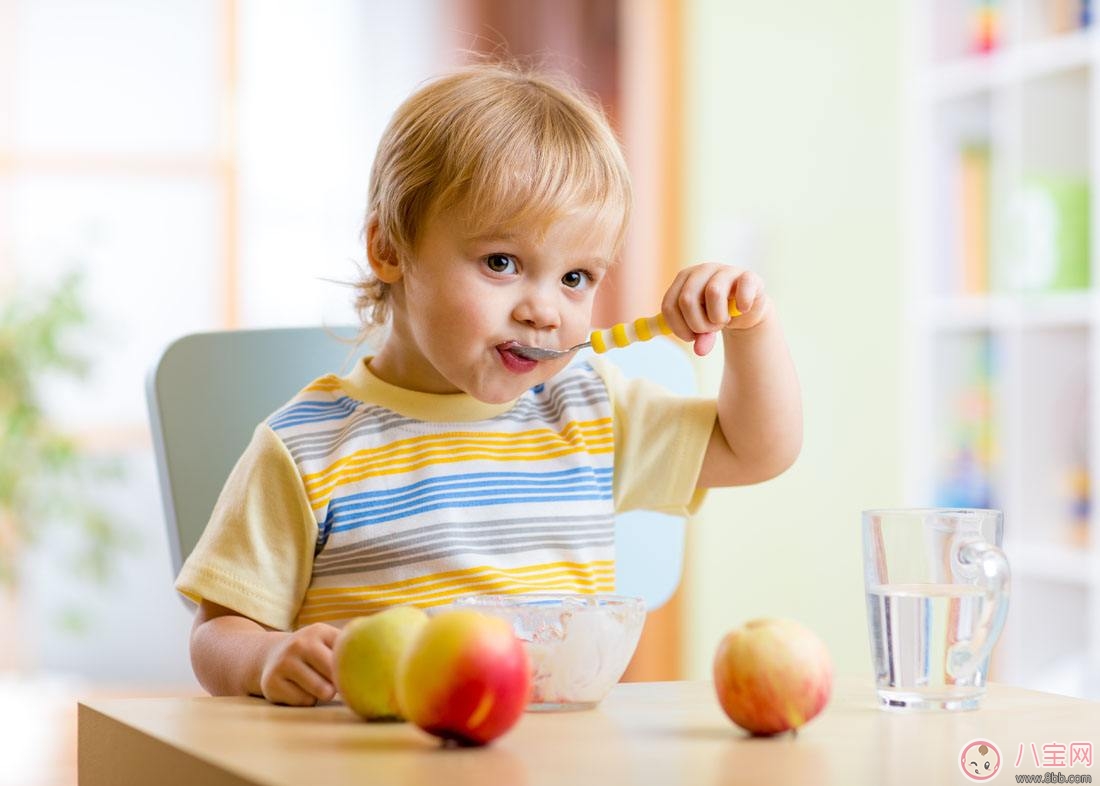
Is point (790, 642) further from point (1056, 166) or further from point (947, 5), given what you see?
point (947, 5)

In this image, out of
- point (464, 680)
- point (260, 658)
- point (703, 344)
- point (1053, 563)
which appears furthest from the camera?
point (1053, 563)

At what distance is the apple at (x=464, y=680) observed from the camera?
67 centimetres

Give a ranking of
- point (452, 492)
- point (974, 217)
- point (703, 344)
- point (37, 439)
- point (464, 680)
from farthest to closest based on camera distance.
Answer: point (37, 439)
point (974, 217)
point (452, 492)
point (703, 344)
point (464, 680)

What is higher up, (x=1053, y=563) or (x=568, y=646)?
(x=568, y=646)

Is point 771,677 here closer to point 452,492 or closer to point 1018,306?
point 452,492

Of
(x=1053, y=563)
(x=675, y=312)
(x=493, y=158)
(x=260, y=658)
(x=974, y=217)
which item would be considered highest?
(x=974, y=217)

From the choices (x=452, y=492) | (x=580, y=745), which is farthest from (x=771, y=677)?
(x=452, y=492)

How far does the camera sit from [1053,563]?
2.63 metres

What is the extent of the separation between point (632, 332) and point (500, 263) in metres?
0.16

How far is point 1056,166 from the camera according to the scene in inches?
107

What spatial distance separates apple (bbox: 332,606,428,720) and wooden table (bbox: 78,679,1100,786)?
0.01m

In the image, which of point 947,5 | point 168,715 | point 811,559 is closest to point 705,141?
point 947,5

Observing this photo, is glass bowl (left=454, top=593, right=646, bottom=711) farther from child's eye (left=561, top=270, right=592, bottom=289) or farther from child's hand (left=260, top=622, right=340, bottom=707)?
child's eye (left=561, top=270, right=592, bottom=289)

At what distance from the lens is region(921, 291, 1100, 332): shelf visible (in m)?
2.59
